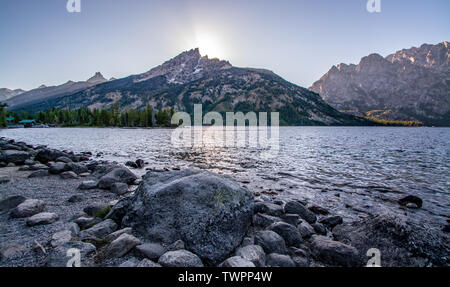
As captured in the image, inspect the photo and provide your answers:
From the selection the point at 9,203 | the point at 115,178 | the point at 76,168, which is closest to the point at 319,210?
the point at 115,178

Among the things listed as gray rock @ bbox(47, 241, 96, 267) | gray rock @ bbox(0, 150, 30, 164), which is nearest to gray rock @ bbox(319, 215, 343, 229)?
gray rock @ bbox(47, 241, 96, 267)

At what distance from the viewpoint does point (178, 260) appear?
535 centimetres

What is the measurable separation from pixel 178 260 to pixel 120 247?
6.72 feet

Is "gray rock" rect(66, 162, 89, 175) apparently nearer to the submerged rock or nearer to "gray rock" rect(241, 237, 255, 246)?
"gray rock" rect(241, 237, 255, 246)

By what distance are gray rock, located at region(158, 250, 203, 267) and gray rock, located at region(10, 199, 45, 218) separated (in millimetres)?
8068

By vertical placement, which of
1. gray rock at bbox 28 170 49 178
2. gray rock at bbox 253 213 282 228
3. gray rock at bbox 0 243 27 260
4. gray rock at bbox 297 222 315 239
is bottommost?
gray rock at bbox 297 222 315 239

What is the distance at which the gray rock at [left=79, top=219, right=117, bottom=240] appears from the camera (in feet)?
23.2

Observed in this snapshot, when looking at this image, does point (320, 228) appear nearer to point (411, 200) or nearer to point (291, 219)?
point (291, 219)

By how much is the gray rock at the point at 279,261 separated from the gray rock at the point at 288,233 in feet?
5.58

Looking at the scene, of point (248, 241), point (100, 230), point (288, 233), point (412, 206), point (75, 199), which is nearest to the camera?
point (100, 230)

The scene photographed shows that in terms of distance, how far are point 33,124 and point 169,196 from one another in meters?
225
